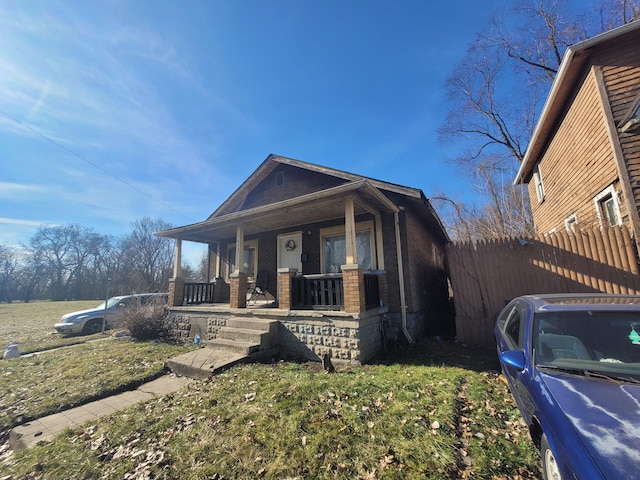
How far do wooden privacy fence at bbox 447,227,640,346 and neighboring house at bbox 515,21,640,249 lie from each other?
1.98 feet

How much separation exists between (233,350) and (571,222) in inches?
393

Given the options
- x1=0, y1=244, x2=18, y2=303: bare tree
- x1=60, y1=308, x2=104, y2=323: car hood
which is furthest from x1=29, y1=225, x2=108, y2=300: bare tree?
x1=60, y1=308, x2=104, y2=323: car hood

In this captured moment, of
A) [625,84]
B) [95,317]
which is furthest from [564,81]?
[95,317]

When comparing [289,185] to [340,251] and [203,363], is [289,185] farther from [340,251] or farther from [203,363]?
[203,363]

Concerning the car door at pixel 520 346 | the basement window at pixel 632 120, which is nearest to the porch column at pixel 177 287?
the car door at pixel 520 346

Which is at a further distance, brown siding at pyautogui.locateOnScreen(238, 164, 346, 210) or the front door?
the front door

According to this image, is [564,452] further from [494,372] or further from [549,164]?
[549,164]

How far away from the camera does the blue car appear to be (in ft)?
4.92

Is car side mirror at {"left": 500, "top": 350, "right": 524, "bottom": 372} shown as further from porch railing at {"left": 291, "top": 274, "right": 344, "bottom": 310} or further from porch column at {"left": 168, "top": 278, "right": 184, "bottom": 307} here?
porch column at {"left": 168, "top": 278, "right": 184, "bottom": 307}

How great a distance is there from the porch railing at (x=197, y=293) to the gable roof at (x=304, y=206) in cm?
189

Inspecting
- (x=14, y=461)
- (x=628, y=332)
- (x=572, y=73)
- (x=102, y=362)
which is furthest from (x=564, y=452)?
(x=572, y=73)

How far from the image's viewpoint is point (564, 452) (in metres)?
1.65

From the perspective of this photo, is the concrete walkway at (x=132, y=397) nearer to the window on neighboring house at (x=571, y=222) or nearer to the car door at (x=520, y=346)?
the car door at (x=520, y=346)

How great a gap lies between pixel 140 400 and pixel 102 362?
2.93 meters
